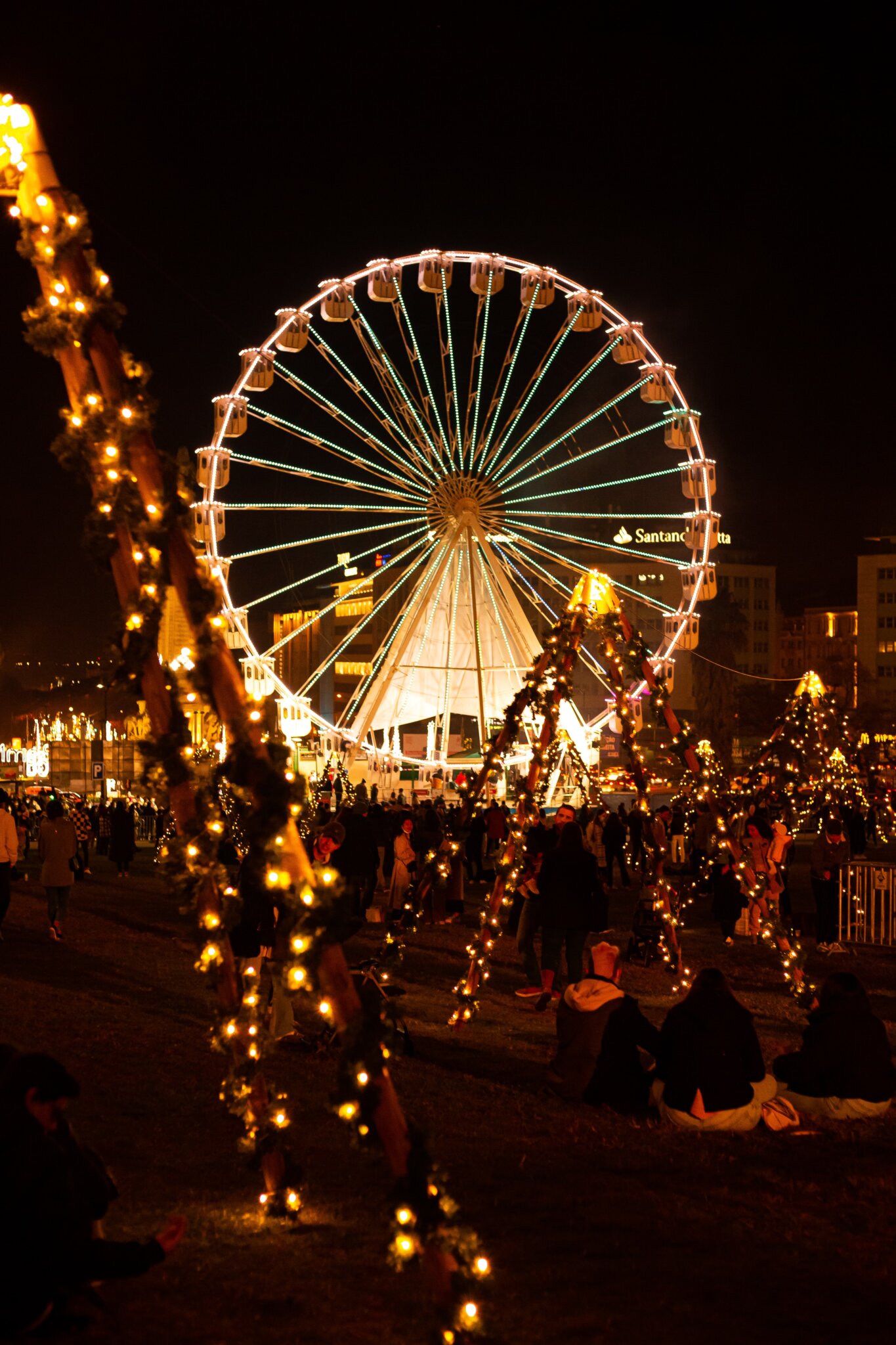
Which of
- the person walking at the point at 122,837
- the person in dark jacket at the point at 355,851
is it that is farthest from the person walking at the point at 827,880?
the person walking at the point at 122,837

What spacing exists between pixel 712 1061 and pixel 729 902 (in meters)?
9.07

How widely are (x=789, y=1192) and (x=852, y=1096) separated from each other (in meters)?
1.57

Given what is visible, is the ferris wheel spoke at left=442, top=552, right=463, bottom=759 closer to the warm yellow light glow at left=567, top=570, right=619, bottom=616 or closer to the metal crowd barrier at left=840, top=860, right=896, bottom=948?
the metal crowd barrier at left=840, top=860, right=896, bottom=948

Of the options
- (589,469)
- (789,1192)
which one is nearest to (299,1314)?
(789,1192)

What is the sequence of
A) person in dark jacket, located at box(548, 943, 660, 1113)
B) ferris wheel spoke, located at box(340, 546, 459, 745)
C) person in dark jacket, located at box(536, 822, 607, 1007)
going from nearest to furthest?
person in dark jacket, located at box(548, 943, 660, 1113)
person in dark jacket, located at box(536, 822, 607, 1007)
ferris wheel spoke, located at box(340, 546, 459, 745)

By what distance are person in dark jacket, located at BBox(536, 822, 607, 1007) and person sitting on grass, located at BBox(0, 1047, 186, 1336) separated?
7.73 m

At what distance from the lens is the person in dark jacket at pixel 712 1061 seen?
26.9 feet

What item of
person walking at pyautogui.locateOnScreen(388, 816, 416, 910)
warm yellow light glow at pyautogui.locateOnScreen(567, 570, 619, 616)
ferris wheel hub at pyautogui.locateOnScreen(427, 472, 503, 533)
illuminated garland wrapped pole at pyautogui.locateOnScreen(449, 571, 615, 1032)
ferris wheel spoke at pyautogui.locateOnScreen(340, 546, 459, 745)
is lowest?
person walking at pyautogui.locateOnScreen(388, 816, 416, 910)

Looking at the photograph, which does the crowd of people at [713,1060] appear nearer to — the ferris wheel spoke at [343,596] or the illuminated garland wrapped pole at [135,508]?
the illuminated garland wrapped pole at [135,508]

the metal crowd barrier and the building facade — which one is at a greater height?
the building facade

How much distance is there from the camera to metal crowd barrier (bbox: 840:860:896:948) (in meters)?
17.2

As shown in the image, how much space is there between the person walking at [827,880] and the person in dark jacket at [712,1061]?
28.7 feet

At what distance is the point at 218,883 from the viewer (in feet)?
21.9

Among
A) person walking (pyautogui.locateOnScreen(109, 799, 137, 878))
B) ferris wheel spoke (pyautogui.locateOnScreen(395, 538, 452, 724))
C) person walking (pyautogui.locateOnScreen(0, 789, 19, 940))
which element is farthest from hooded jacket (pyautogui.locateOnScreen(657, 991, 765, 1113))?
ferris wheel spoke (pyautogui.locateOnScreen(395, 538, 452, 724))
